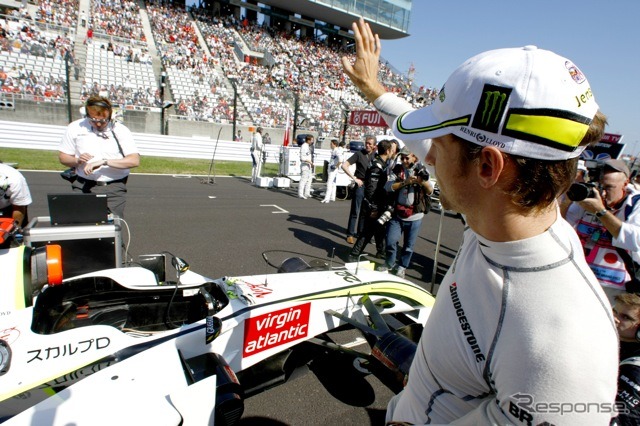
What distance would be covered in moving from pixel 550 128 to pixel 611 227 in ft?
8.69

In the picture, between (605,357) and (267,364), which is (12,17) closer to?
(267,364)

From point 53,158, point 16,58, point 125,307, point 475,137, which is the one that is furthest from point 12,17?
point 475,137

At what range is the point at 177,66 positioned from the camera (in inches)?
933

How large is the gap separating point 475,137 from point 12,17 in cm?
3045

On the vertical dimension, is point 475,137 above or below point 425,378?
above

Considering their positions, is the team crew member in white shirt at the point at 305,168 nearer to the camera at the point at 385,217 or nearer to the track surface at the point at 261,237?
the track surface at the point at 261,237

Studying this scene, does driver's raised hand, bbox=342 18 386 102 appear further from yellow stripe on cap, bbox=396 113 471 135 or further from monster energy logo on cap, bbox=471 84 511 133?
monster energy logo on cap, bbox=471 84 511 133

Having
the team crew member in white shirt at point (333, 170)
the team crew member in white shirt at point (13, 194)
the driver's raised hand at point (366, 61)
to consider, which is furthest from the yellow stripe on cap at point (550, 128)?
the team crew member in white shirt at point (333, 170)

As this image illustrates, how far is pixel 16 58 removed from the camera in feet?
59.5

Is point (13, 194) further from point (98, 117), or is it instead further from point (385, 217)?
point (385, 217)

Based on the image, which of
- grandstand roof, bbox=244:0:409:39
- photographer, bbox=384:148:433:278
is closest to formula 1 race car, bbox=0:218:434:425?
photographer, bbox=384:148:433:278

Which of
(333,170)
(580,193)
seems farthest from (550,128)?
(333,170)

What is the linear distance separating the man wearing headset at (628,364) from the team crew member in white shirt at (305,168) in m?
8.42

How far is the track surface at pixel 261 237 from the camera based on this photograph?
8.25 feet
